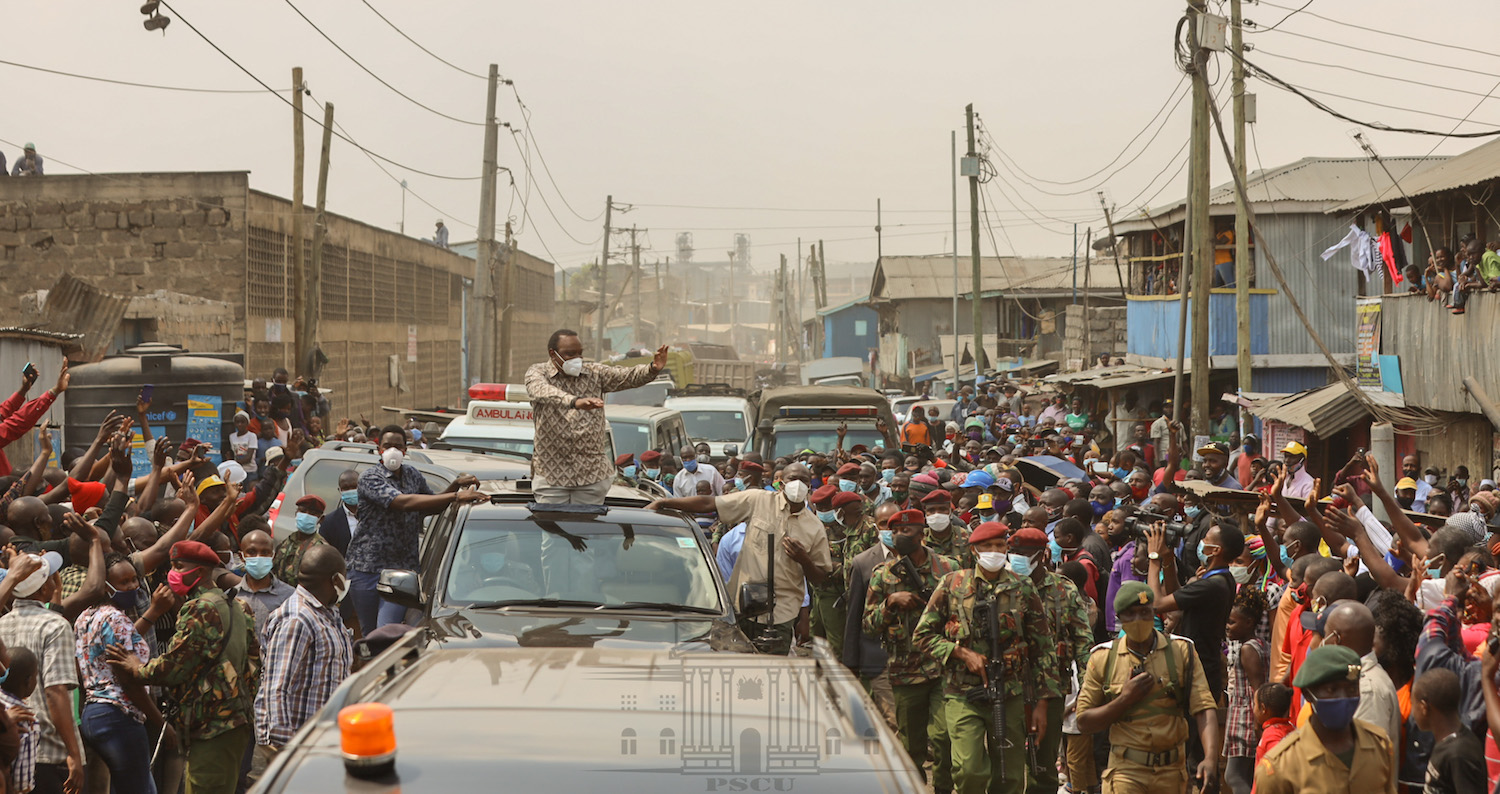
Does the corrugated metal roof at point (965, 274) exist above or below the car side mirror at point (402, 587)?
above

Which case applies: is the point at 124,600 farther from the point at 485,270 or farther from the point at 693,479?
the point at 485,270

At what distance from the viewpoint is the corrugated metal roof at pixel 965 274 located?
56.1 m

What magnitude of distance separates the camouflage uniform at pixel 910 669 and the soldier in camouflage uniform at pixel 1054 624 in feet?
1.69

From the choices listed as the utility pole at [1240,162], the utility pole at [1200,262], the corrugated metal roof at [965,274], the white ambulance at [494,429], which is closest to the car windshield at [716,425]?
the white ambulance at [494,429]

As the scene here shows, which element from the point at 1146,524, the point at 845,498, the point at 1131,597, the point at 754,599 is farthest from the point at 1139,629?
the point at 845,498

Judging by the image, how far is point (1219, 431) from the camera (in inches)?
991

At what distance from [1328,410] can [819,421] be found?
754cm

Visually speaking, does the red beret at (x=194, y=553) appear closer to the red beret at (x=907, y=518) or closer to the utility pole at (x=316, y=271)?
the red beret at (x=907, y=518)

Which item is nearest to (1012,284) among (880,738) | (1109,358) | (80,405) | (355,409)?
(1109,358)

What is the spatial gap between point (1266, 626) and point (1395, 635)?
259cm

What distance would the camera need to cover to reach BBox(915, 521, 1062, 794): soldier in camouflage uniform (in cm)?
698

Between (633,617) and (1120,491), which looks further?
(1120,491)

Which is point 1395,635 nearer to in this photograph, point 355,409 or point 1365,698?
point 1365,698

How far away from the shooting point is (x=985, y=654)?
7016 mm
